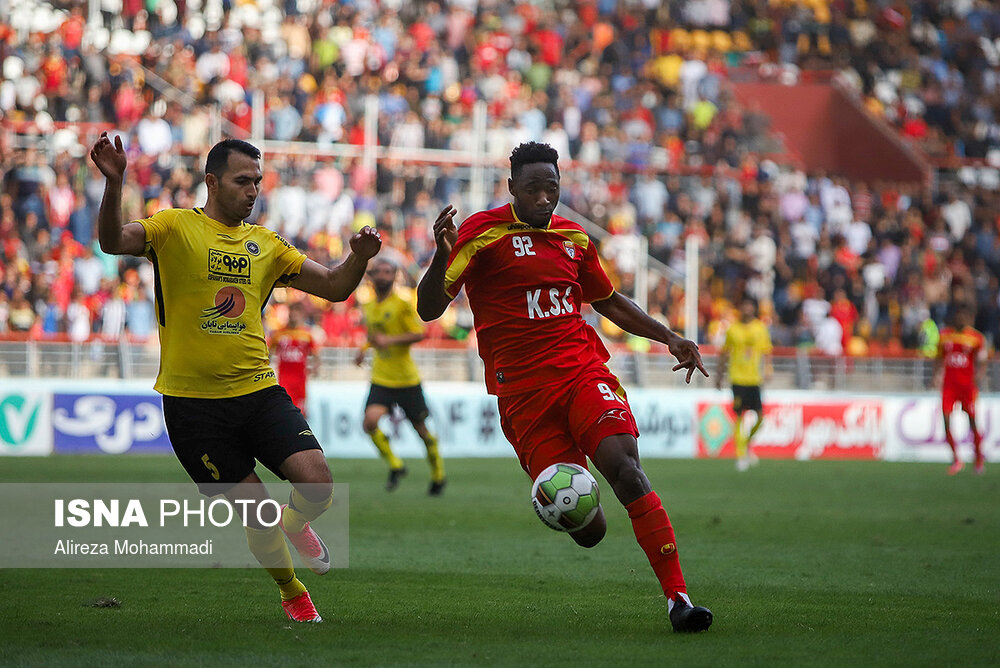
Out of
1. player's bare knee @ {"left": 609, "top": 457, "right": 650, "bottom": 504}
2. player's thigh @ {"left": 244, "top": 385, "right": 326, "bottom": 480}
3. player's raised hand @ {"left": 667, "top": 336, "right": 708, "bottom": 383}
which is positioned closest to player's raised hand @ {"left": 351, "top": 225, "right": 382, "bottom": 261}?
player's thigh @ {"left": 244, "top": 385, "right": 326, "bottom": 480}

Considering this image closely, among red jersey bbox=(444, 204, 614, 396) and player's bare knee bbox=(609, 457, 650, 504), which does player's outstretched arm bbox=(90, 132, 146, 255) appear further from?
player's bare knee bbox=(609, 457, 650, 504)

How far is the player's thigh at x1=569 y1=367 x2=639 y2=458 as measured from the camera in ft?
23.1

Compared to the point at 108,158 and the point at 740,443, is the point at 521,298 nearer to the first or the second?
the point at 108,158

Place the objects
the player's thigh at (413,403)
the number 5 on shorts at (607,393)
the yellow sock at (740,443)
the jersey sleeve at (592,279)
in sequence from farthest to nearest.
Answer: the yellow sock at (740,443) < the player's thigh at (413,403) < the jersey sleeve at (592,279) < the number 5 on shorts at (607,393)

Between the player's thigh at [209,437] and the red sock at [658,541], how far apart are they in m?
1.99

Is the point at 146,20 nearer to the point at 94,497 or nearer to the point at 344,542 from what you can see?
the point at 94,497

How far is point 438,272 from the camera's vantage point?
22.5 feet

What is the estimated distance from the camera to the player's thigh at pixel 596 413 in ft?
23.1

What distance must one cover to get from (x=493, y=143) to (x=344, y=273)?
20.0 m

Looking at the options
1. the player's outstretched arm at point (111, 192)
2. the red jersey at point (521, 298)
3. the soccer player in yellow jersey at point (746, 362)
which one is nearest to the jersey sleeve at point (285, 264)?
the red jersey at point (521, 298)

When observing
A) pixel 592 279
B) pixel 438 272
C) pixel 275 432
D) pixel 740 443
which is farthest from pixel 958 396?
pixel 275 432

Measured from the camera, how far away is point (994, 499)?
16.0 m

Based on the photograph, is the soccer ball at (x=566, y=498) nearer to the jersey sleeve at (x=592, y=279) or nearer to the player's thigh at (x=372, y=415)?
the jersey sleeve at (x=592, y=279)

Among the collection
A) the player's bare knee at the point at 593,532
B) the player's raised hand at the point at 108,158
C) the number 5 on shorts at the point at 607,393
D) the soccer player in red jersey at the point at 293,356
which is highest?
the player's raised hand at the point at 108,158
